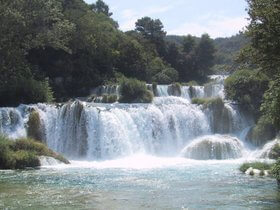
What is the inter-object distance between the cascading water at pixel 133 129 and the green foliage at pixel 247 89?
2309mm

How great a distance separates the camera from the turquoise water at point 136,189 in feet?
52.8

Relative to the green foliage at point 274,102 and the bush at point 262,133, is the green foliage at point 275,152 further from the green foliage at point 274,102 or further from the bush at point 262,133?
the green foliage at point 274,102

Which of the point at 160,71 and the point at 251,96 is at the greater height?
the point at 160,71

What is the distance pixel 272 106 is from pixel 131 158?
1936 cm

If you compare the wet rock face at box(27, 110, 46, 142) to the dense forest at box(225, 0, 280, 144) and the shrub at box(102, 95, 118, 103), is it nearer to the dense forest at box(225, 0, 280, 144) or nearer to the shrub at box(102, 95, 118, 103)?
the shrub at box(102, 95, 118, 103)

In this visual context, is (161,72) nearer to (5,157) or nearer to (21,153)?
(21,153)

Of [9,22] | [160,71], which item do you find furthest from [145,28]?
[9,22]

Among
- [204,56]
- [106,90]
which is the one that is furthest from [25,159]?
[204,56]

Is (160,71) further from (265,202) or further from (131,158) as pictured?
(265,202)

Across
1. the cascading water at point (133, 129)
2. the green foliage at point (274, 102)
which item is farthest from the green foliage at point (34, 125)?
the green foliage at point (274, 102)

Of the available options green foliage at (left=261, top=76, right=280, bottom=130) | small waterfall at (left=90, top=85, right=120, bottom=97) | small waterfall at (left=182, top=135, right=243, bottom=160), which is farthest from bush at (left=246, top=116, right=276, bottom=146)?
green foliage at (left=261, top=76, right=280, bottom=130)

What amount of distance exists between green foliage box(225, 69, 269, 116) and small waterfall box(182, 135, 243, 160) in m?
7.43

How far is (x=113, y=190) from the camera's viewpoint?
763 inches

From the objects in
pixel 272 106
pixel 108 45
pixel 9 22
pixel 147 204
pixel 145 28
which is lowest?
pixel 147 204
